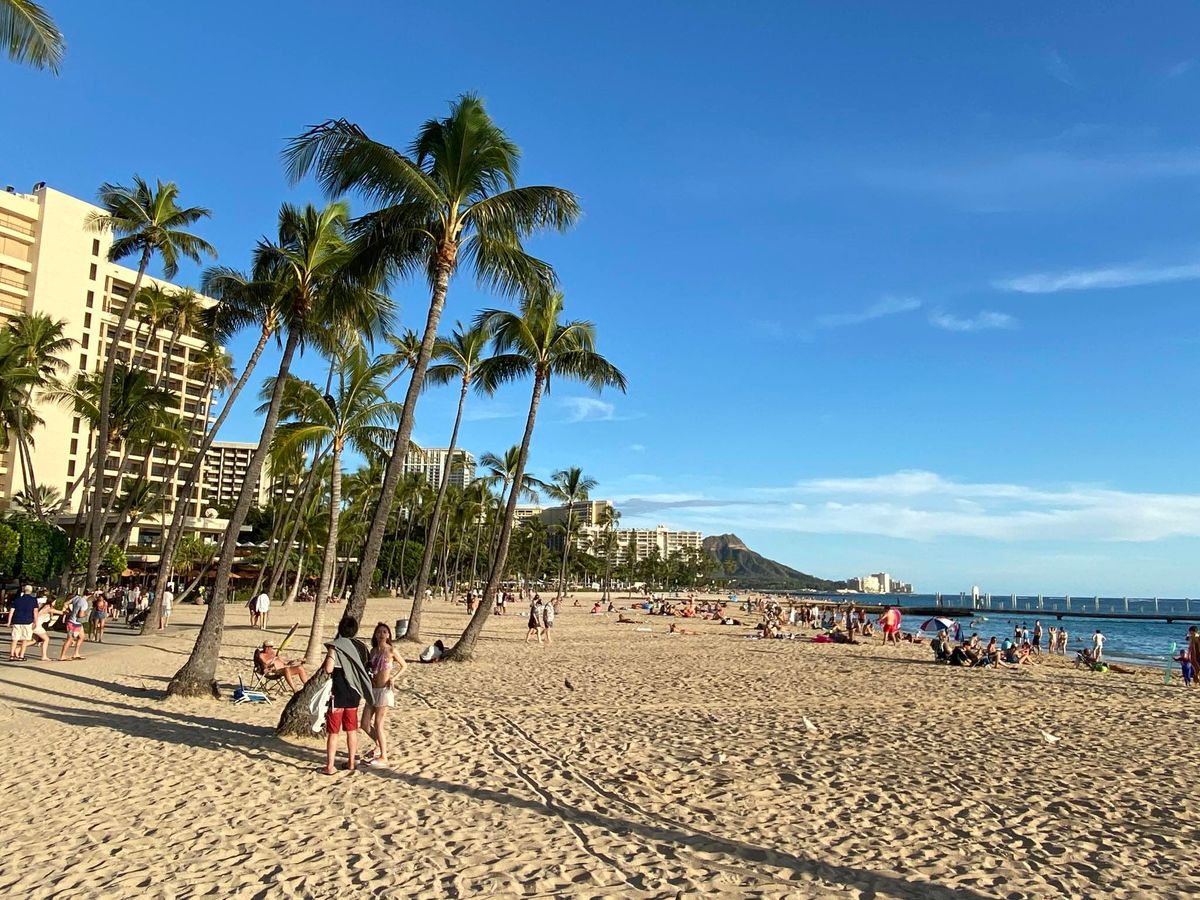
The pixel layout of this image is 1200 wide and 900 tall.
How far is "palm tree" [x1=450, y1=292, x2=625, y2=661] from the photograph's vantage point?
1902cm

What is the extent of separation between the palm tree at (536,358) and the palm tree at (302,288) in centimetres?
510

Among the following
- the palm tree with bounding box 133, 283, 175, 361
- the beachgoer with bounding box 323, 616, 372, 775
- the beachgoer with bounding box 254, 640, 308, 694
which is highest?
the palm tree with bounding box 133, 283, 175, 361

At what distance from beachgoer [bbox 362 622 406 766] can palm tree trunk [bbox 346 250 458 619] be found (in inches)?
57.5

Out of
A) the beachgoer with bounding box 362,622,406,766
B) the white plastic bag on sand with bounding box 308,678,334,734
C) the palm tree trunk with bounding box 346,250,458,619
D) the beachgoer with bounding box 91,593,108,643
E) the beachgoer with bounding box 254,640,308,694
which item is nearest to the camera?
the beachgoer with bounding box 362,622,406,766

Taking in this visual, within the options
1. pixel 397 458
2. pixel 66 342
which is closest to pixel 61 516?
pixel 66 342

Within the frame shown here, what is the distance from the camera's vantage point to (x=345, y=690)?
24.4 ft

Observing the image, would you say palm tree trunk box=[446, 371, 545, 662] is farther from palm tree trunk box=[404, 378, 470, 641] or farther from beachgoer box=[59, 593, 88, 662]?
beachgoer box=[59, 593, 88, 662]

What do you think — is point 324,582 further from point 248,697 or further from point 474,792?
point 474,792

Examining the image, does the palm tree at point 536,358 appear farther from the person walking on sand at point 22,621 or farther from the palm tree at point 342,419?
the person walking on sand at point 22,621

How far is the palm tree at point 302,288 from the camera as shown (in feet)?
43.0

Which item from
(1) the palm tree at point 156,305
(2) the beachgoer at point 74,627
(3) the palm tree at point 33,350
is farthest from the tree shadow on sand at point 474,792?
(3) the palm tree at point 33,350

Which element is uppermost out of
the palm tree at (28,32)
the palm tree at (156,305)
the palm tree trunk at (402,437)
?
the palm tree at (156,305)

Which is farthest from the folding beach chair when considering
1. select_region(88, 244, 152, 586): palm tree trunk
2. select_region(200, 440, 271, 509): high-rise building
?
select_region(200, 440, 271, 509): high-rise building

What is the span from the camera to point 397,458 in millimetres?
10969
